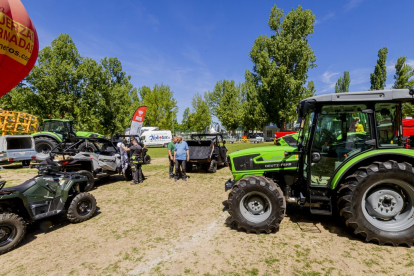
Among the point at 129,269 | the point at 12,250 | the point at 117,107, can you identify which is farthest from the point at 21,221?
the point at 117,107

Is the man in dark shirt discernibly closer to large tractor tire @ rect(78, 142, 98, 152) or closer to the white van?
Answer: large tractor tire @ rect(78, 142, 98, 152)

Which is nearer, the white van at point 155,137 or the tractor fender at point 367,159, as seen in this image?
the tractor fender at point 367,159

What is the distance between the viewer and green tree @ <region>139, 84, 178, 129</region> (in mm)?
35812

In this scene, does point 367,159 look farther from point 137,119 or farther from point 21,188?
point 137,119

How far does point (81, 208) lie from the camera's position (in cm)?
456

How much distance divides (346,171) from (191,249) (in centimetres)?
Answer: 292

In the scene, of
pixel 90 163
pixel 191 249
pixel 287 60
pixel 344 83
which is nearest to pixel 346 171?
pixel 191 249

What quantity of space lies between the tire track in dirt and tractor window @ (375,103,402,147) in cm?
341

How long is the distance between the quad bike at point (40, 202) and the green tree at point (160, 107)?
3180cm

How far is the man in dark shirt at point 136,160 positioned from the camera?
24.5ft

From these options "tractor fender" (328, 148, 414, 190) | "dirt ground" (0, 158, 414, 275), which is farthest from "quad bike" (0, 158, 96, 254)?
"tractor fender" (328, 148, 414, 190)

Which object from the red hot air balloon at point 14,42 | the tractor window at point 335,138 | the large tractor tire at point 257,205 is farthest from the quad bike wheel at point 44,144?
the tractor window at point 335,138

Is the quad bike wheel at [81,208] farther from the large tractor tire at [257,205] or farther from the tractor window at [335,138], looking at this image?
the tractor window at [335,138]

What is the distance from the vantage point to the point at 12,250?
340 cm
